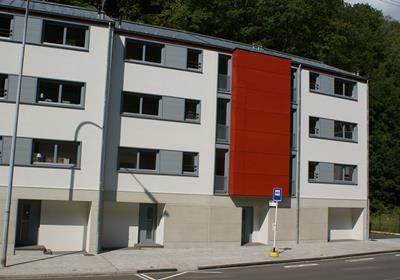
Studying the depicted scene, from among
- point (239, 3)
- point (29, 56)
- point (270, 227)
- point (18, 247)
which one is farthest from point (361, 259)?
point (239, 3)

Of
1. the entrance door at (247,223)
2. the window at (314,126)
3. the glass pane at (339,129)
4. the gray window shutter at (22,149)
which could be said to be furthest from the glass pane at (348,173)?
the gray window shutter at (22,149)

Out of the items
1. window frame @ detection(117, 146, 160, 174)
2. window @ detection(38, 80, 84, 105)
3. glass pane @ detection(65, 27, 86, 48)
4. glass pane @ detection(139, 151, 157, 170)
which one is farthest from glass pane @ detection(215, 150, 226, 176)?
glass pane @ detection(65, 27, 86, 48)

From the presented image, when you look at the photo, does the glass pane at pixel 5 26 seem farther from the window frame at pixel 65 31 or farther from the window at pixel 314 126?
the window at pixel 314 126

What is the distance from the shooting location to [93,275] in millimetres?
19406

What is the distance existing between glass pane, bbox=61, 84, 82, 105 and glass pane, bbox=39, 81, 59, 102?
0.34 m

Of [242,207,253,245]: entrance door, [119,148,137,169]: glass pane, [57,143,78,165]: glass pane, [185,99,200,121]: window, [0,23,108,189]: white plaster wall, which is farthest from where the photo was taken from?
[242,207,253,245]: entrance door

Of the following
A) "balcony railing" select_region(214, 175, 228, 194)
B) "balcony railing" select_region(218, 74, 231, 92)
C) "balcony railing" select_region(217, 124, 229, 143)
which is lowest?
"balcony railing" select_region(214, 175, 228, 194)

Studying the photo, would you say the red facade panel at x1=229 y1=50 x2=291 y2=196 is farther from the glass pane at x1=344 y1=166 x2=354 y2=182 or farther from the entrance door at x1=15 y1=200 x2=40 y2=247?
the entrance door at x1=15 y1=200 x2=40 y2=247

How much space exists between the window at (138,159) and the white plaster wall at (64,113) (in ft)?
5.73

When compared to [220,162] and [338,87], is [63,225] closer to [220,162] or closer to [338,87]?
[220,162]

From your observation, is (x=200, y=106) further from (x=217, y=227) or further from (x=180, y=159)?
(x=217, y=227)

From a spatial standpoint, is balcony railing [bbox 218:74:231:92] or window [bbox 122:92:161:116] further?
balcony railing [bbox 218:74:231:92]

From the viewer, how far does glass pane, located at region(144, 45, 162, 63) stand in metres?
27.8

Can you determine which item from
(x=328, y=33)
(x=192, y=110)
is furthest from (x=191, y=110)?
(x=328, y=33)
